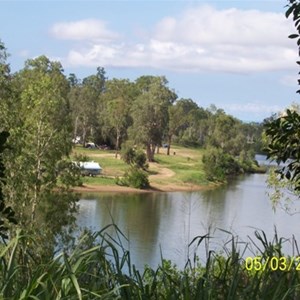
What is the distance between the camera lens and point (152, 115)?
179 feet

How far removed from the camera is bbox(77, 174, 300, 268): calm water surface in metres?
16.0

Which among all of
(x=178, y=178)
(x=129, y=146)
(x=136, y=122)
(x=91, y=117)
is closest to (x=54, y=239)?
(x=178, y=178)

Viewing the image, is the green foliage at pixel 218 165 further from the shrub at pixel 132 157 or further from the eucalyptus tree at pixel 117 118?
the eucalyptus tree at pixel 117 118

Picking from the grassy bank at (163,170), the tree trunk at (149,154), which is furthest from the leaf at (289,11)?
the tree trunk at (149,154)

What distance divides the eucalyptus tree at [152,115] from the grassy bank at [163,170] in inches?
78.7

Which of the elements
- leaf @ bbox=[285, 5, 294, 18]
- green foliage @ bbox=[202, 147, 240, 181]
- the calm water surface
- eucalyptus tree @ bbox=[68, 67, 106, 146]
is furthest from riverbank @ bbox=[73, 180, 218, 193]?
leaf @ bbox=[285, 5, 294, 18]

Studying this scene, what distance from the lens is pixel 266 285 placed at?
254cm

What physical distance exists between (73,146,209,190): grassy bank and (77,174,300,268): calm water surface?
9.85 feet

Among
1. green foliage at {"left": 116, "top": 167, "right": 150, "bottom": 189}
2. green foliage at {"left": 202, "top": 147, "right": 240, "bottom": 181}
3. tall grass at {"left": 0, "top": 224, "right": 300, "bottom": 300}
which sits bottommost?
green foliage at {"left": 116, "top": 167, "right": 150, "bottom": 189}

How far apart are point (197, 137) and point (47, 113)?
63302 mm

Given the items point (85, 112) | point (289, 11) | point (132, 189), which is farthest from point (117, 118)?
point (289, 11)

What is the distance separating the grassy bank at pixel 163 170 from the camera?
135 feet

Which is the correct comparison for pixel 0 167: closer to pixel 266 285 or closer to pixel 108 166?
pixel 266 285
